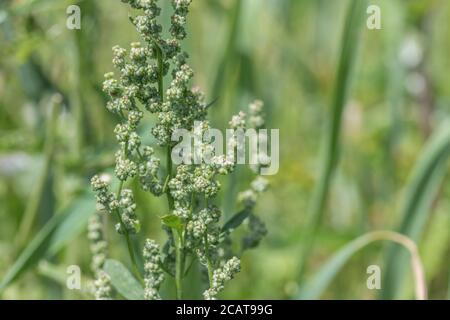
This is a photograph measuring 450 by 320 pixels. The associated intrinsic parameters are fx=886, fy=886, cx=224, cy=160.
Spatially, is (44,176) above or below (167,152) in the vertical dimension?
above

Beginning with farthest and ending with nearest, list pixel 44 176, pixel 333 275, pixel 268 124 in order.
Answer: pixel 268 124
pixel 44 176
pixel 333 275

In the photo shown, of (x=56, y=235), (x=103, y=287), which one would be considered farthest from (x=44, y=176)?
(x=103, y=287)

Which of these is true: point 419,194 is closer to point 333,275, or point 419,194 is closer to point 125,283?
point 333,275

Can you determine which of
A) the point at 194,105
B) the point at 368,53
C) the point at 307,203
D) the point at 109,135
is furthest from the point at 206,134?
the point at 368,53

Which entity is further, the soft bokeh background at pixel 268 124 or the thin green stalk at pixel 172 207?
the soft bokeh background at pixel 268 124

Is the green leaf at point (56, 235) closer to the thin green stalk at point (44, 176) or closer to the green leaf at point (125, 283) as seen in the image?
the thin green stalk at point (44, 176)

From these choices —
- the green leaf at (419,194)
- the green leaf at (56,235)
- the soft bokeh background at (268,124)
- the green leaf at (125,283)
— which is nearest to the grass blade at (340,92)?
the soft bokeh background at (268,124)

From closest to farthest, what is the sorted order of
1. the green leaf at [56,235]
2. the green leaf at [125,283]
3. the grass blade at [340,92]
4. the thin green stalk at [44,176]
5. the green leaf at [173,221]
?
the green leaf at [173,221], the green leaf at [125,283], the green leaf at [56,235], the grass blade at [340,92], the thin green stalk at [44,176]

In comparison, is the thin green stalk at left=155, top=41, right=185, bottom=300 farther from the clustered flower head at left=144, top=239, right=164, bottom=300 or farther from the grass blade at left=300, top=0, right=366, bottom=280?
the grass blade at left=300, top=0, right=366, bottom=280
